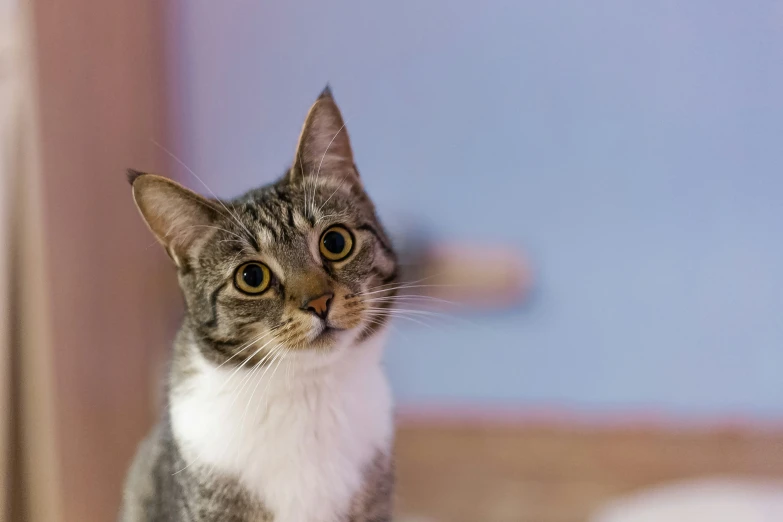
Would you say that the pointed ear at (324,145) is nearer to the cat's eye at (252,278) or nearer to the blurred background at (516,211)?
the cat's eye at (252,278)

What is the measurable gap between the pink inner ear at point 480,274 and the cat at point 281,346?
74 cm

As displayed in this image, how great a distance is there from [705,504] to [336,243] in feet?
3.52

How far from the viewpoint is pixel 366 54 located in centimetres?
163

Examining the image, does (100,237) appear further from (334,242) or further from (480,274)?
(480,274)

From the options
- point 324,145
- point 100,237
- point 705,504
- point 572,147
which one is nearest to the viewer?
point 324,145

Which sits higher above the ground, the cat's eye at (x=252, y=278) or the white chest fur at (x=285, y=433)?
the cat's eye at (x=252, y=278)

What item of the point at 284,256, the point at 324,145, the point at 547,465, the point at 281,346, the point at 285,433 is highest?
the point at 324,145

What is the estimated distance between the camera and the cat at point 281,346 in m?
0.88

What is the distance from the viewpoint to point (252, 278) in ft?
2.97

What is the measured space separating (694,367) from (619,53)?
879 mm

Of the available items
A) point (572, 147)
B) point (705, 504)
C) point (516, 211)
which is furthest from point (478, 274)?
point (705, 504)

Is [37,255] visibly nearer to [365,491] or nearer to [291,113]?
[291,113]

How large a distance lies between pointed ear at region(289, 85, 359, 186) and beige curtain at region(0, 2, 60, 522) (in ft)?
2.08

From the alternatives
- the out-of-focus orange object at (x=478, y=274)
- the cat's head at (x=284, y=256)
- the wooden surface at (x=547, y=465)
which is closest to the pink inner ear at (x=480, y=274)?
the out-of-focus orange object at (x=478, y=274)
